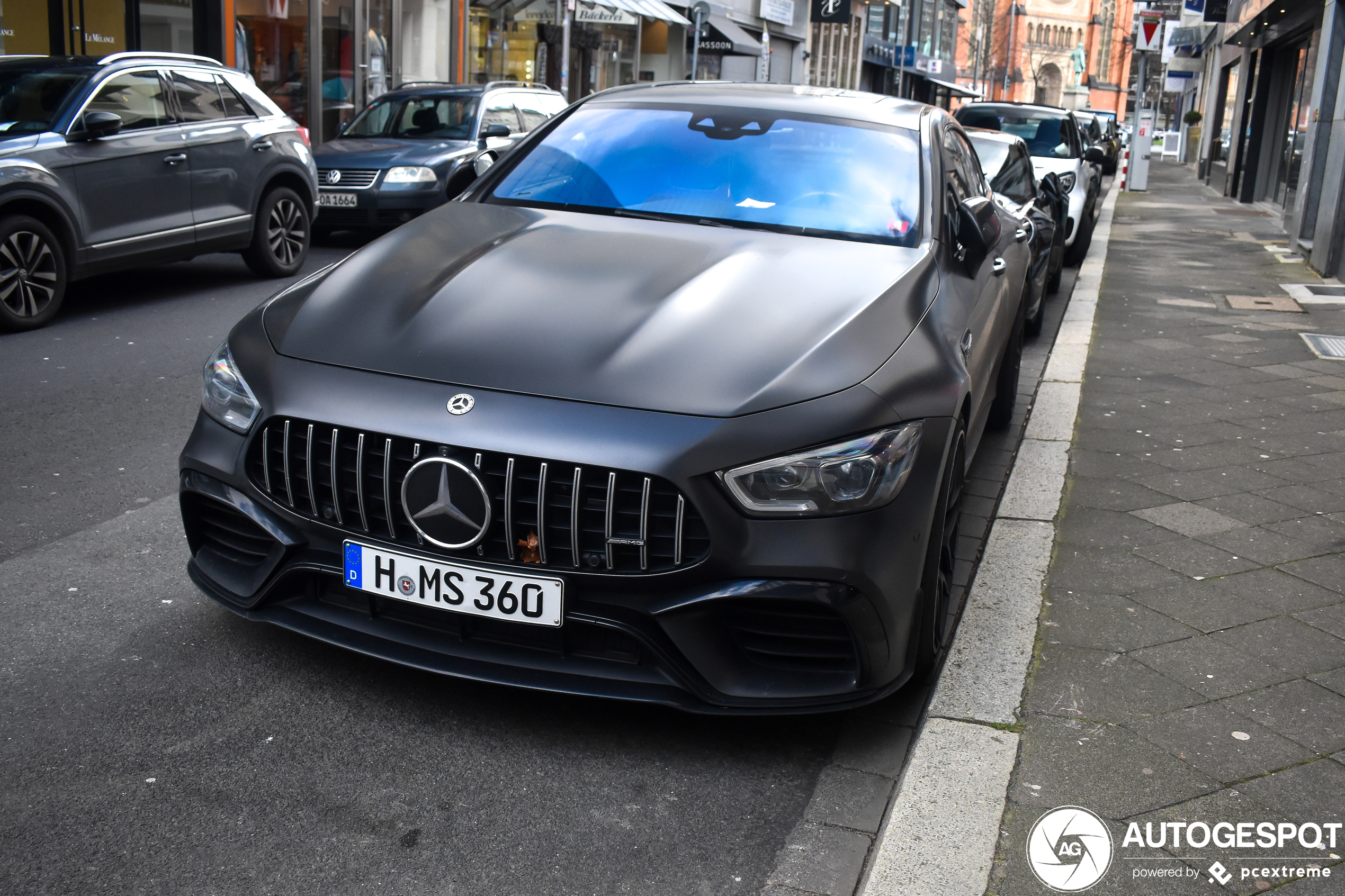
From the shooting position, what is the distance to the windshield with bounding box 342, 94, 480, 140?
13.3m

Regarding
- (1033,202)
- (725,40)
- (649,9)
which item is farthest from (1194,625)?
(725,40)

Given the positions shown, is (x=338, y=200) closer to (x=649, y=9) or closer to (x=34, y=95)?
(x=34, y=95)

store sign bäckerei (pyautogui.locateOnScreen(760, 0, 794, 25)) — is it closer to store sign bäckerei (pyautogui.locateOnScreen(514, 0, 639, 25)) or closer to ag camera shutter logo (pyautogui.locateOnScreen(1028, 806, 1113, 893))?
store sign bäckerei (pyautogui.locateOnScreen(514, 0, 639, 25))

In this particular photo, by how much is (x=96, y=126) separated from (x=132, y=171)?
1.63ft

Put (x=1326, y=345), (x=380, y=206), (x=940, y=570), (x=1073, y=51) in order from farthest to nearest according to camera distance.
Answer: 1. (x=1073, y=51)
2. (x=380, y=206)
3. (x=1326, y=345)
4. (x=940, y=570)

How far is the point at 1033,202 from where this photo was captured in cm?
808

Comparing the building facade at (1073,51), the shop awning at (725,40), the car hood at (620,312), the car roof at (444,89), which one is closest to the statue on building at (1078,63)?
the building facade at (1073,51)

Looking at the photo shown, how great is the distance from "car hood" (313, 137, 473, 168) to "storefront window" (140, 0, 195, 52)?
4.69m

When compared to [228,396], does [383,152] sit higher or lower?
higher

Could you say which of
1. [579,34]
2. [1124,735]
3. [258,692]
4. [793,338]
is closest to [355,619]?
[258,692]

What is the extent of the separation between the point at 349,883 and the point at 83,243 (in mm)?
6780

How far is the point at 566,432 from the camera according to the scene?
9.28 ft

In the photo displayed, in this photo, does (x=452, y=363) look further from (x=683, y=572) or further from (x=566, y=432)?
(x=683, y=572)

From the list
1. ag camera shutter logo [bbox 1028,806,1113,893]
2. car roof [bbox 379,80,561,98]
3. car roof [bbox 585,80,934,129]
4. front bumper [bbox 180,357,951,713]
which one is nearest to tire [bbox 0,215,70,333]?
car roof [bbox 585,80,934,129]
